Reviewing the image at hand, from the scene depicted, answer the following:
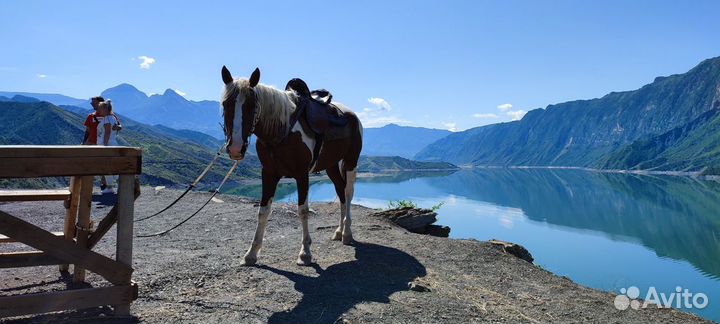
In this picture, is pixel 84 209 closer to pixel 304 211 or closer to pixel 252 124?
pixel 252 124

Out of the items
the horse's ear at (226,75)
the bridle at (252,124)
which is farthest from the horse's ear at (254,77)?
the horse's ear at (226,75)

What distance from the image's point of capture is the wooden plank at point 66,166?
14.8 feet

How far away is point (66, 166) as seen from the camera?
4820mm

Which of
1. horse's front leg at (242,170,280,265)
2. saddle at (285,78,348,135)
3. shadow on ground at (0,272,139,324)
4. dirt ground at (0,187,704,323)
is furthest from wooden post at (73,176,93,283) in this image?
saddle at (285,78,348,135)

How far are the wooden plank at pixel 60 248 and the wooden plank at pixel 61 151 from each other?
677mm

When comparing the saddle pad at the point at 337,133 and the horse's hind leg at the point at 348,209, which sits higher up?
the saddle pad at the point at 337,133

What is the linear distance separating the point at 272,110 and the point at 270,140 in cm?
53

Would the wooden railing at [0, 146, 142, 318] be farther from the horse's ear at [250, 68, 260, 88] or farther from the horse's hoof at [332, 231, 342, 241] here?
the horse's hoof at [332, 231, 342, 241]

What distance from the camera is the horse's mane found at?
7378mm

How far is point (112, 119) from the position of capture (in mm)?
14164

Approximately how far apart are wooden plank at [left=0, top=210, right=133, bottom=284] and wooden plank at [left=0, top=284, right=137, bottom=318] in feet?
0.49

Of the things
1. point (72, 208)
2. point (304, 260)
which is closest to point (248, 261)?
point (304, 260)

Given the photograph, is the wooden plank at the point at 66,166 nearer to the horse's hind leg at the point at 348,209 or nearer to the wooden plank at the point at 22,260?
the wooden plank at the point at 22,260

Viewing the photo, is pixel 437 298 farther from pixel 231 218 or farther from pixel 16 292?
pixel 231 218
